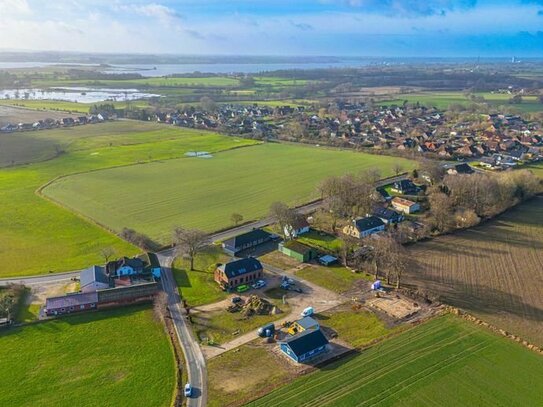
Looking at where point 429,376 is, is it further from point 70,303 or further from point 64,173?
point 64,173

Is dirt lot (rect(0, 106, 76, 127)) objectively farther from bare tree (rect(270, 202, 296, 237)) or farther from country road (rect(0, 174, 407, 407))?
bare tree (rect(270, 202, 296, 237))

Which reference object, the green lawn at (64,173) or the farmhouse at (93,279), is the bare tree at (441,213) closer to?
the green lawn at (64,173)

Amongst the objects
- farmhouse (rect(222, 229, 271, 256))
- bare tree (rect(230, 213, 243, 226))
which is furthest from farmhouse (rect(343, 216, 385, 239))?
bare tree (rect(230, 213, 243, 226))

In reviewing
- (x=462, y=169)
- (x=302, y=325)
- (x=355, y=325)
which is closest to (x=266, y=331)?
(x=302, y=325)

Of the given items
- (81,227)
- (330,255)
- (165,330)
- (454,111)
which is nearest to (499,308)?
(330,255)

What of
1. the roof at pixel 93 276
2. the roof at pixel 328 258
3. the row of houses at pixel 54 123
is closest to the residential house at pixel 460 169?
the roof at pixel 328 258

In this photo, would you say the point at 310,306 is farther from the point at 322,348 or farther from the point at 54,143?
the point at 54,143
